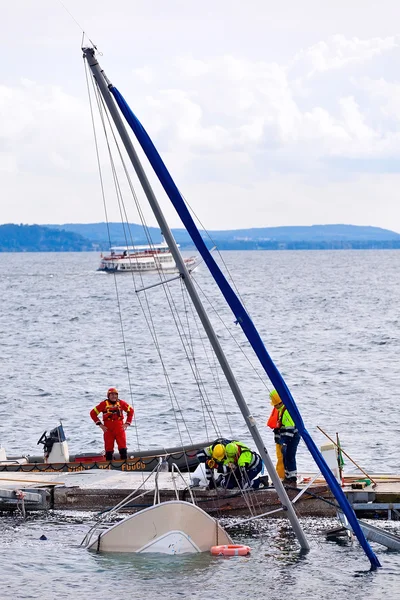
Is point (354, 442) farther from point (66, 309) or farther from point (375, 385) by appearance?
point (66, 309)

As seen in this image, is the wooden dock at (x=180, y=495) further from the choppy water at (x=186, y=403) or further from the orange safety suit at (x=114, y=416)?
the orange safety suit at (x=114, y=416)

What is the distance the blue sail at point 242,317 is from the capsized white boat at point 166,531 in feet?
7.81

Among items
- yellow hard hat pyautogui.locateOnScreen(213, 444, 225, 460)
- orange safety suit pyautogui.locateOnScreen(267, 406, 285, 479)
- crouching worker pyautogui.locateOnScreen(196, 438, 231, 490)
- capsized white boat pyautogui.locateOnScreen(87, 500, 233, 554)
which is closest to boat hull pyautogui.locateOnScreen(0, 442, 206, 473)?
crouching worker pyautogui.locateOnScreen(196, 438, 231, 490)

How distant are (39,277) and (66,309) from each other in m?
75.5

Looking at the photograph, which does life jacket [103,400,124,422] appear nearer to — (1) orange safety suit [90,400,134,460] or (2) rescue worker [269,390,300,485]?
(1) orange safety suit [90,400,134,460]

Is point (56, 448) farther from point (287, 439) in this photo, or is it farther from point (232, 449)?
point (287, 439)

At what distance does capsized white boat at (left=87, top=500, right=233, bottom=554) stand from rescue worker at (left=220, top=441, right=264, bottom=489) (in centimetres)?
196

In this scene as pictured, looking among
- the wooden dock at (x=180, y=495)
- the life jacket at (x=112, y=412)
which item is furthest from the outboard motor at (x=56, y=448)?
the wooden dock at (x=180, y=495)

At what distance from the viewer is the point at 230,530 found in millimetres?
20781

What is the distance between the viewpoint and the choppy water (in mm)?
18016

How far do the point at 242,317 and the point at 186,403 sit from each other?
22.2 meters

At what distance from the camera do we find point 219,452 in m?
20.9

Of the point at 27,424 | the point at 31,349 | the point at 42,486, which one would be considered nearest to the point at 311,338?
the point at 31,349

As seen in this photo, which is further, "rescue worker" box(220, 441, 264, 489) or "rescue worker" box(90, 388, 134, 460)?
"rescue worker" box(90, 388, 134, 460)
